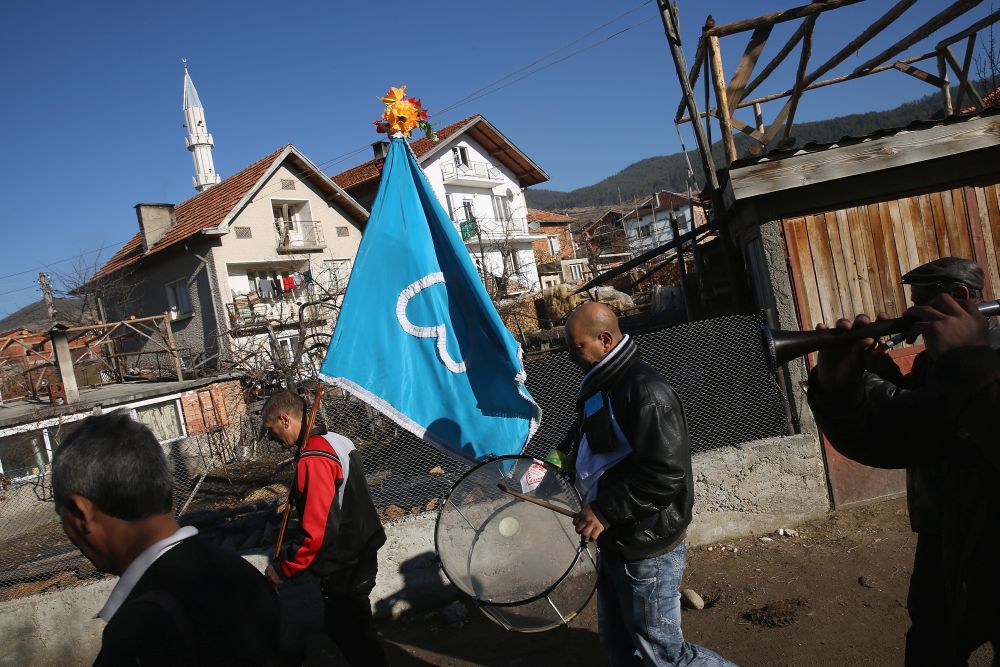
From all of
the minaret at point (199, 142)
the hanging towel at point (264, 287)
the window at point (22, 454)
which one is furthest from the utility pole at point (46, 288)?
the minaret at point (199, 142)

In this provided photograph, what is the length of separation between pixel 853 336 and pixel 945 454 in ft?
2.41

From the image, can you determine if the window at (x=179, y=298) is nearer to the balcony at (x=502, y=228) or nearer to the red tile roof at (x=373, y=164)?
the red tile roof at (x=373, y=164)

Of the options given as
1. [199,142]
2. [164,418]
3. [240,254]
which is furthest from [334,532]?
[199,142]

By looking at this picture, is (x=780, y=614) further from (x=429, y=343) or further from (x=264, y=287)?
(x=264, y=287)

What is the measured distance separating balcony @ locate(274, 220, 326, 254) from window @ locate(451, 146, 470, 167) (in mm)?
10273

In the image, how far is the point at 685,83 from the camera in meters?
6.82

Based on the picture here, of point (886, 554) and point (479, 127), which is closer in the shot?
point (886, 554)

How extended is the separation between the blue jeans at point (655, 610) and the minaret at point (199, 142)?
58.7 metres

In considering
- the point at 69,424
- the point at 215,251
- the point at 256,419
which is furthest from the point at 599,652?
the point at 215,251

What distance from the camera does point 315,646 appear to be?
16.4 ft

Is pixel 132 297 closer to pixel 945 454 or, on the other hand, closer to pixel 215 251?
pixel 215 251

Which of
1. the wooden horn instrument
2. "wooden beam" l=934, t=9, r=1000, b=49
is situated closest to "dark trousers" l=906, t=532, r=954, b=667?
the wooden horn instrument

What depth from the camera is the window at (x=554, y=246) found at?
156 feet

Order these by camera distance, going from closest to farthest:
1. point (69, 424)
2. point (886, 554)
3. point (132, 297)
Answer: point (886, 554) → point (69, 424) → point (132, 297)
